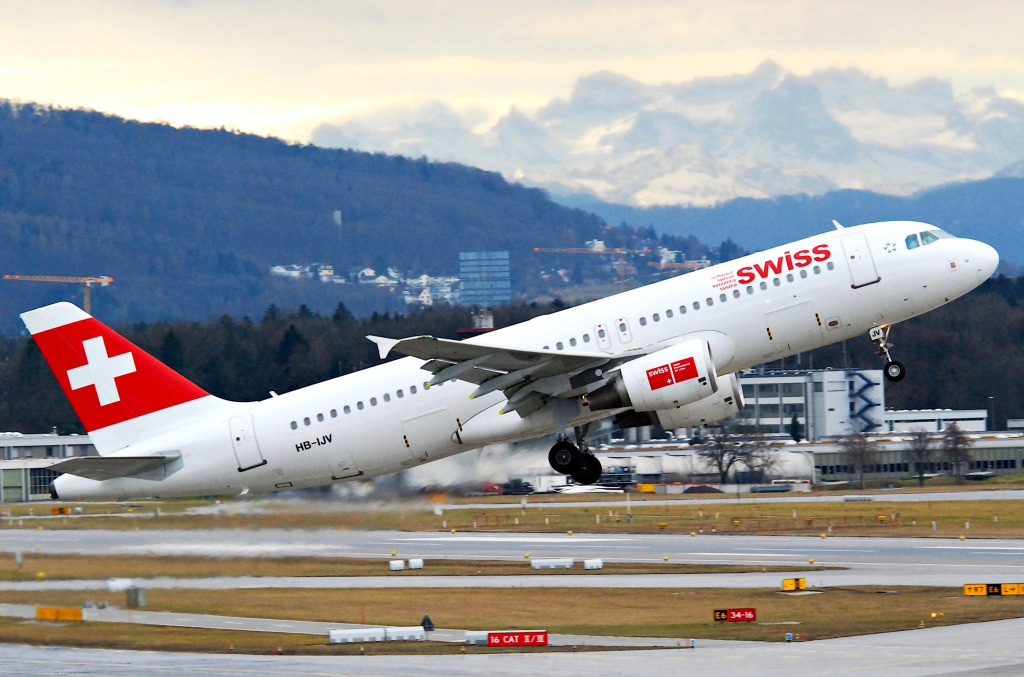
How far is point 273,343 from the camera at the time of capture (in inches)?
5113

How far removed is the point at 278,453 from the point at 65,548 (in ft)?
27.5

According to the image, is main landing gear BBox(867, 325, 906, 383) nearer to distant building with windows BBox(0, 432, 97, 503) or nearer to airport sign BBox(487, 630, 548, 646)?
airport sign BBox(487, 630, 548, 646)

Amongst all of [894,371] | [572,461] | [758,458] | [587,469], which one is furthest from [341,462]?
[758,458]

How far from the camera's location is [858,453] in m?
104

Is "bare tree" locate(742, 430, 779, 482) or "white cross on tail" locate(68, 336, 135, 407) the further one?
"bare tree" locate(742, 430, 779, 482)

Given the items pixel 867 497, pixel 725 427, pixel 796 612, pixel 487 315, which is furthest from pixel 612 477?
pixel 796 612

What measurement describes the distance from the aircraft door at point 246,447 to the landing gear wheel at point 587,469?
932 centimetres

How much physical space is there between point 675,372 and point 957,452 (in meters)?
76.4

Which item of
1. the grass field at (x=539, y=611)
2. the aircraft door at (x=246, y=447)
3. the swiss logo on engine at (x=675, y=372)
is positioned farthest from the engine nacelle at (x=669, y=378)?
the aircraft door at (x=246, y=447)

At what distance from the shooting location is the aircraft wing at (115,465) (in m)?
38.2

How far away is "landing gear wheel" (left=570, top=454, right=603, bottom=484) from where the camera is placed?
3894cm

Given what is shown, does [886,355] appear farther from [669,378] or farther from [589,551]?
[589,551]

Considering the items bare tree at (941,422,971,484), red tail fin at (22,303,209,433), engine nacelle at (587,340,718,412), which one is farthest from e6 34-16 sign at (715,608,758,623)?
bare tree at (941,422,971,484)

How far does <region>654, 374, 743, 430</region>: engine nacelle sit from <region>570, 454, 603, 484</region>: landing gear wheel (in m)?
2.29
